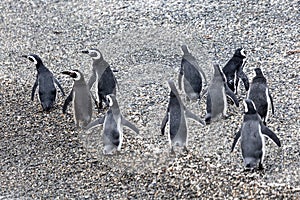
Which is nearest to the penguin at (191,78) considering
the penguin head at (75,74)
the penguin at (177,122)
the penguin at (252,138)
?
the penguin at (177,122)

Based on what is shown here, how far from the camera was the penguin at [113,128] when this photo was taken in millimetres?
5703

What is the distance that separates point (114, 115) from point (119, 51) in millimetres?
2289

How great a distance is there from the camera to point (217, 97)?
603 centimetres

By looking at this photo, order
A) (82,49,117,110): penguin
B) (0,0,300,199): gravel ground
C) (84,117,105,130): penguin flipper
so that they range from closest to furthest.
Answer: (0,0,300,199): gravel ground → (84,117,105,130): penguin flipper → (82,49,117,110): penguin

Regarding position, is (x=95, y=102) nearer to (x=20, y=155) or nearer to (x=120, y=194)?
(x=20, y=155)

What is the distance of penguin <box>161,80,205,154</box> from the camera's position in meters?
5.64

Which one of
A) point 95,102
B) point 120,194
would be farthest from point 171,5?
point 120,194

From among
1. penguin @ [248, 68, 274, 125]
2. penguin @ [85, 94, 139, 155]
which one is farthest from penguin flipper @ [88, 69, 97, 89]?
penguin @ [248, 68, 274, 125]

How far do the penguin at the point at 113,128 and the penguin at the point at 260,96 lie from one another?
1143 mm

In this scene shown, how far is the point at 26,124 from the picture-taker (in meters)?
6.50

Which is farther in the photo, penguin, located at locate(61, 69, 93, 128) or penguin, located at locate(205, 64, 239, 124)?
penguin, located at locate(61, 69, 93, 128)

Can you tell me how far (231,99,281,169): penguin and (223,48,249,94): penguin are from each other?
3.65 feet

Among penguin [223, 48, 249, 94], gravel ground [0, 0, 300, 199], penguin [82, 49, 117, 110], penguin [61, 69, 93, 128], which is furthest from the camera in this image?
penguin [82, 49, 117, 110]

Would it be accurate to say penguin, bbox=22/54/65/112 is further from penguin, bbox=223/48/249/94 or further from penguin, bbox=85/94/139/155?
penguin, bbox=223/48/249/94
